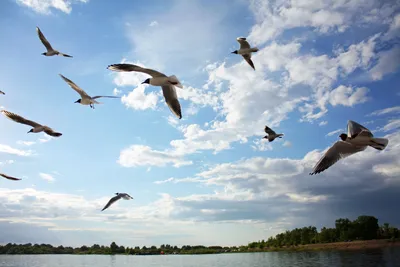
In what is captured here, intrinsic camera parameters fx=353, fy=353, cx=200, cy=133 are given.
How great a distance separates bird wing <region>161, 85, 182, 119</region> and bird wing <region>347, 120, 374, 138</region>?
5.83 meters

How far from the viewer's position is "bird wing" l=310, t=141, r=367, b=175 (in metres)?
12.5

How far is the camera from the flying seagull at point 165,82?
1203 centimetres

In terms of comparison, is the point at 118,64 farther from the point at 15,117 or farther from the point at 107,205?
the point at 107,205

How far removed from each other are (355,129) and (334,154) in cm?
171

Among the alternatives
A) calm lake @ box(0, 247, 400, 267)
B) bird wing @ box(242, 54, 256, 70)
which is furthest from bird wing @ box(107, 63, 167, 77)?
calm lake @ box(0, 247, 400, 267)

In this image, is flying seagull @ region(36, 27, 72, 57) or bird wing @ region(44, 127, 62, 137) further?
flying seagull @ region(36, 27, 72, 57)

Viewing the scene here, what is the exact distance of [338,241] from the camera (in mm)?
125062

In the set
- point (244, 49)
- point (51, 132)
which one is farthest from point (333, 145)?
point (51, 132)

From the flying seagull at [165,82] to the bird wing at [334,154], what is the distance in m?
5.36

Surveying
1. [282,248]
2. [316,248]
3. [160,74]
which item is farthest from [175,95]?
[282,248]

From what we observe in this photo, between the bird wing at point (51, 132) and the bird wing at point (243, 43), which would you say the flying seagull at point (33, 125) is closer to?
the bird wing at point (51, 132)

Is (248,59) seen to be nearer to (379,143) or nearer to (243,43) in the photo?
(243,43)

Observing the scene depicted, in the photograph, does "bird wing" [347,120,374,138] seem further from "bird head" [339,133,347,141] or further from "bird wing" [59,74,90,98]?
"bird wing" [59,74,90,98]

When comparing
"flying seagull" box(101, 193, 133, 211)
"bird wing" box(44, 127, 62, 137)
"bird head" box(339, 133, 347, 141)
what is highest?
"bird wing" box(44, 127, 62, 137)
